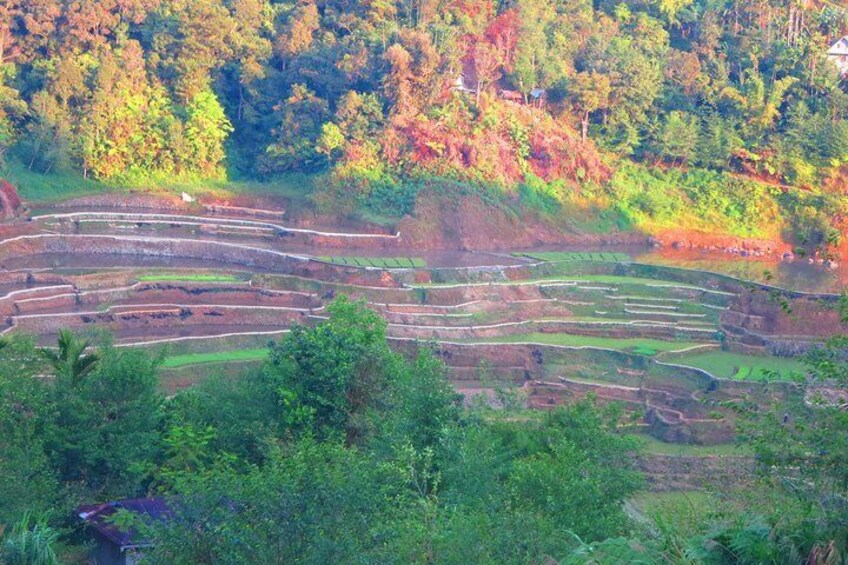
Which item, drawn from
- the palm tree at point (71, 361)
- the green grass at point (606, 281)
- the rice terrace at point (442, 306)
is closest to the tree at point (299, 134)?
the rice terrace at point (442, 306)

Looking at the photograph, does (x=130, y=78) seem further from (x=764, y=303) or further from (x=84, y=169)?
(x=764, y=303)

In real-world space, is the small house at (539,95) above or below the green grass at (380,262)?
above

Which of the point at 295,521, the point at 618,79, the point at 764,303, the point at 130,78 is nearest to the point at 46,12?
the point at 130,78

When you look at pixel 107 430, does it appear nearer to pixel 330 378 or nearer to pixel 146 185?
pixel 330 378

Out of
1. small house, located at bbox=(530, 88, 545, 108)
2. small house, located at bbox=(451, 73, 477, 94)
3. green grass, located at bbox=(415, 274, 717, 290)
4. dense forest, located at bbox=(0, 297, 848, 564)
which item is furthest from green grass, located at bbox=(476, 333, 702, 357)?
small house, located at bbox=(530, 88, 545, 108)

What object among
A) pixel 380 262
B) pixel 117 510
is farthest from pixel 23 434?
pixel 380 262

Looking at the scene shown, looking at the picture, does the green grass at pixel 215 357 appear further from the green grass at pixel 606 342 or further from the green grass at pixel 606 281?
the green grass at pixel 606 281
